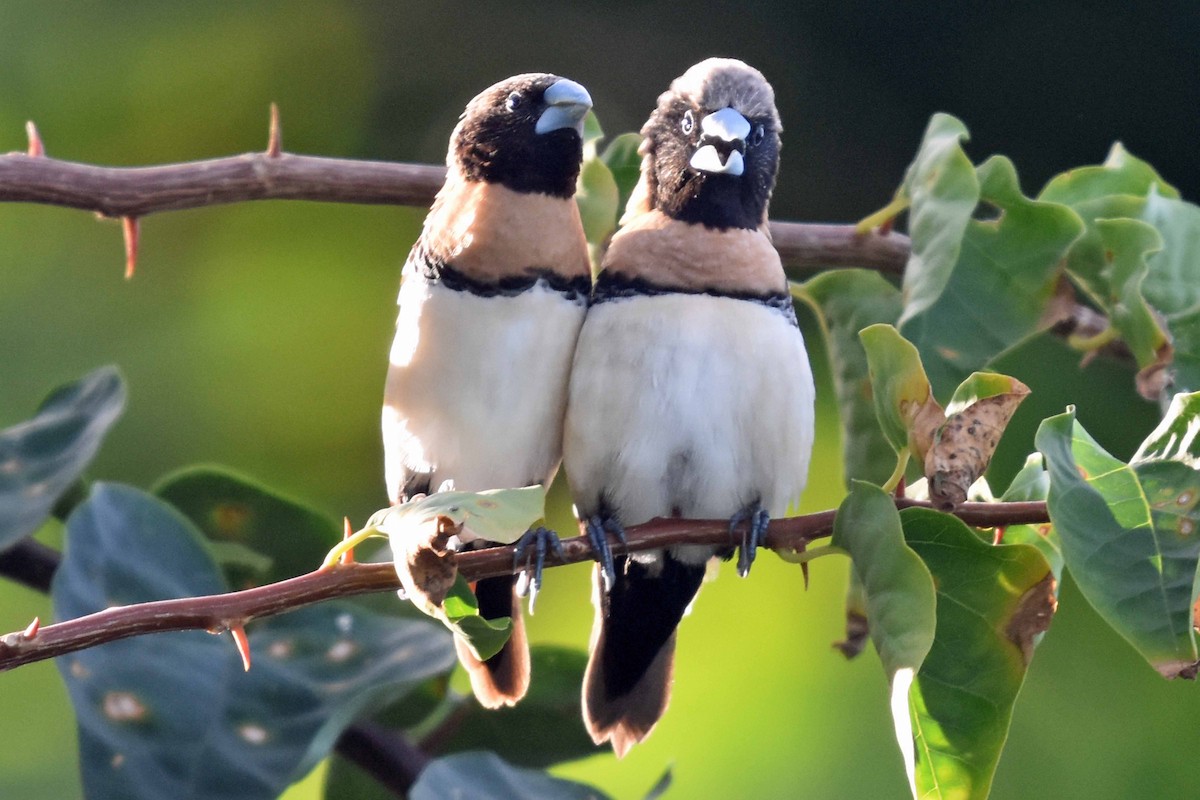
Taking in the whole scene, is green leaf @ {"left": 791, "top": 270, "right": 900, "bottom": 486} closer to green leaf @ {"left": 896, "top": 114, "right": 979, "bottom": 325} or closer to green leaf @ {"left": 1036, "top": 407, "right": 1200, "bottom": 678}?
green leaf @ {"left": 896, "top": 114, "right": 979, "bottom": 325}

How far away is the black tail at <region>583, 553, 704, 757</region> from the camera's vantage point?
1.27 m

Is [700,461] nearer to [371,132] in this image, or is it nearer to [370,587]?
[370,587]

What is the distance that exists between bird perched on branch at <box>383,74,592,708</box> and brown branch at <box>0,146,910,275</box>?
2.4 inches

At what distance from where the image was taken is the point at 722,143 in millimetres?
1169

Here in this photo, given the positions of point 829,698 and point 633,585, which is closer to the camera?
point 633,585

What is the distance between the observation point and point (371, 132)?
2518 mm

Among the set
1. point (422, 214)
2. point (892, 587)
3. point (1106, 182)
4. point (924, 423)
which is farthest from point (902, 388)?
point (422, 214)

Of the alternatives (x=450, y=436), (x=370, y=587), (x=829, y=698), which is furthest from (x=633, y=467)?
(x=829, y=698)

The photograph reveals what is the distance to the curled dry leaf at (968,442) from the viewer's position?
→ 0.85m

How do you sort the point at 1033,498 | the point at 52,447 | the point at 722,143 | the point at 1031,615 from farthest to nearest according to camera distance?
the point at 52,447 < the point at 722,143 < the point at 1033,498 < the point at 1031,615

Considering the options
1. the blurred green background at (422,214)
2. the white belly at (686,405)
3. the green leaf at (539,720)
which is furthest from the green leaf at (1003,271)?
the blurred green background at (422,214)

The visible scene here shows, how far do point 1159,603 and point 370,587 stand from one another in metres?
0.48

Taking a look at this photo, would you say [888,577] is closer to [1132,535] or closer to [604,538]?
[1132,535]

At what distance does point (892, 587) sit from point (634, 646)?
0.47 metres
